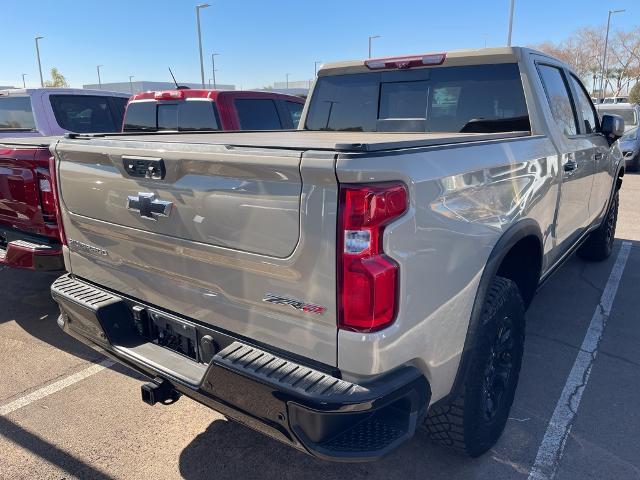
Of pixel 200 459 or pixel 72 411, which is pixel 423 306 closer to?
pixel 200 459

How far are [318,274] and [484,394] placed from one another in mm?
1267

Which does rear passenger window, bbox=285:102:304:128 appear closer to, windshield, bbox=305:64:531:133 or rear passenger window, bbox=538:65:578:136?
windshield, bbox=305:64:531:133

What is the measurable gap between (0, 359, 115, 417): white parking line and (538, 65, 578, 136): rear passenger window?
365 cm

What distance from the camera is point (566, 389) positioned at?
3348 mm

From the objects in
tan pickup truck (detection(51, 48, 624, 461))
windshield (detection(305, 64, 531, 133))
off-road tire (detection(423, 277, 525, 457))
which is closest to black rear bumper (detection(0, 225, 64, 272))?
tan pickup truck (detection(51, 48, 624, 461))

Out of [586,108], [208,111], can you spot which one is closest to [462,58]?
[586,108]

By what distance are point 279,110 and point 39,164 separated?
3910 millimetres

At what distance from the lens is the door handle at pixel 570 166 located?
138 inches

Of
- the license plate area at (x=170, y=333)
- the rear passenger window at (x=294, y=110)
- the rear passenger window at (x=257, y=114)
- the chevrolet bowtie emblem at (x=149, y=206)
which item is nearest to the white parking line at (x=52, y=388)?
the license plate area at (x=170, y=333)

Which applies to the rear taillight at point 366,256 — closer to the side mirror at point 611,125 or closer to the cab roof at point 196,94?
the side mirror at point 611,125

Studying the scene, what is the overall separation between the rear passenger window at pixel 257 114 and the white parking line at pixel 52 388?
142 inches

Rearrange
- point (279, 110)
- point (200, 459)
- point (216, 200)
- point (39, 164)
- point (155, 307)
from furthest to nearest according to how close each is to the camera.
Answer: point (279, 110), point (39, 164), point (200, 459), point (155, 307), point (216, 200)

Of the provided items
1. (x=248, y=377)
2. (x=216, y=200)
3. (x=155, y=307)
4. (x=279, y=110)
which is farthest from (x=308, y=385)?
(x=279, y=110)

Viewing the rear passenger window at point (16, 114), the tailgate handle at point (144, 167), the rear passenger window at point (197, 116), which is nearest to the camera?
the tailgate handle at point (144, 167)
